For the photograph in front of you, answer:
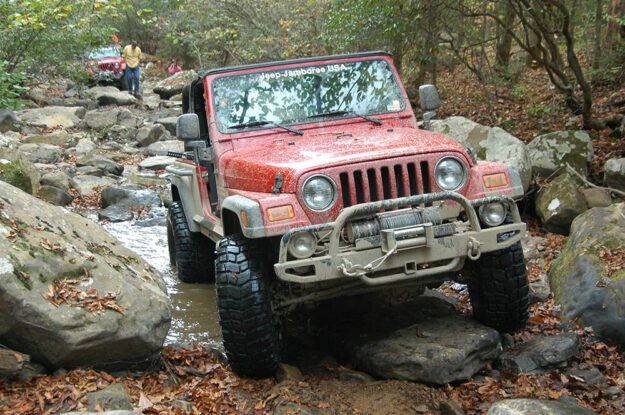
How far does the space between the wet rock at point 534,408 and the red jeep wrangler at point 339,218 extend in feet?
2.96

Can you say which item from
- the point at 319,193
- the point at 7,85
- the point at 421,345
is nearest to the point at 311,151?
the point at 319,193

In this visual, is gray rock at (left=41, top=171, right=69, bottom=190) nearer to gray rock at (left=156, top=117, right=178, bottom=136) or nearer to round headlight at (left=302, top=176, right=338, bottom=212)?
gray rock at (left=156, top=117, right=178, bottom=136)

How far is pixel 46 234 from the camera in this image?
4.72 metres

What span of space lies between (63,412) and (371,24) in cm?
875

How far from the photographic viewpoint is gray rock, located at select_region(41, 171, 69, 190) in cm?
1162

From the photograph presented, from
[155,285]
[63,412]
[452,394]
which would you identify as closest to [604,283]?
[452,394]

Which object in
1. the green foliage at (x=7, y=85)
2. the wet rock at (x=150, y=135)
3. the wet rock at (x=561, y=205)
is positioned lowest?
the wet rock at (x=561, y=205)

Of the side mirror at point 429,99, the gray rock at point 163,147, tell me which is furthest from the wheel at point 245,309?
the gray rock at point 163,147

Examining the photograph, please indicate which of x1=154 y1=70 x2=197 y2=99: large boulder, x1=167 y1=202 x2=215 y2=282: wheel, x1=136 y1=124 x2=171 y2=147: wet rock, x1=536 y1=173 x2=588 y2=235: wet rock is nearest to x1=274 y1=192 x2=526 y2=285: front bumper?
x1=167 y1=202 x2=215 y2=282: wheel

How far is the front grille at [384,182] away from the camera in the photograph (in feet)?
14.9

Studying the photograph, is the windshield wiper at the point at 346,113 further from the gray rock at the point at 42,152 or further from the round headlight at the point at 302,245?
the gray rock at the point at 42,152

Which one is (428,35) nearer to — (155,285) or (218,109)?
(218,109)

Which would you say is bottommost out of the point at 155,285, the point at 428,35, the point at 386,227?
the point at 155,285

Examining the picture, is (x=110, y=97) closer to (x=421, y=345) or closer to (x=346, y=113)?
(x=346, y=113)
